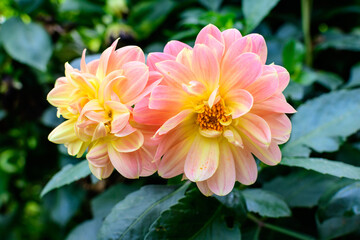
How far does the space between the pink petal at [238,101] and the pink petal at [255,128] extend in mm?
Result: 25

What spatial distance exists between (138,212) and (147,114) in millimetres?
253

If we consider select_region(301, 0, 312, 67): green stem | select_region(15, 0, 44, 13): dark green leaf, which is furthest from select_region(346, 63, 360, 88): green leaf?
select_region(15, 0, 44, 13): dark green leaf

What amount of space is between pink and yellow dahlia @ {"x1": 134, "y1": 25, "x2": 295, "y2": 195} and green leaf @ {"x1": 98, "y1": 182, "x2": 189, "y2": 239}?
6.2 inches

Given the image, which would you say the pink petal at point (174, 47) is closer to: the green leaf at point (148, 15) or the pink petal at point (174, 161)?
the pink petal at point (174, 161)

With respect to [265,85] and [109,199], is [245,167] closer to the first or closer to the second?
[265,85]

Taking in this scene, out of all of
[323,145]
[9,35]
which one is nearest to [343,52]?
[323,145]

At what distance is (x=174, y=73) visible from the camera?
1.78 ft

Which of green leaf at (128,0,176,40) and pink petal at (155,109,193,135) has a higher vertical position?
pink petal at (155,109,193,135)

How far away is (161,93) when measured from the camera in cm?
53

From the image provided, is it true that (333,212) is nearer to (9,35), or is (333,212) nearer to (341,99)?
(341,99)

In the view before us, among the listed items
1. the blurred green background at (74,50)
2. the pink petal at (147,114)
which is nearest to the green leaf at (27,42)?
the blurred green background at (74,50)

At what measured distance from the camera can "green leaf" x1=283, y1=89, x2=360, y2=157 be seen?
849 millimetres

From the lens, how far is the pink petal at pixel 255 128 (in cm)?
53

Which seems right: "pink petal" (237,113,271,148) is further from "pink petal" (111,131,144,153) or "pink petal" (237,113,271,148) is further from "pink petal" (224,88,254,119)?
"pink petal" (111,131,144,153)
